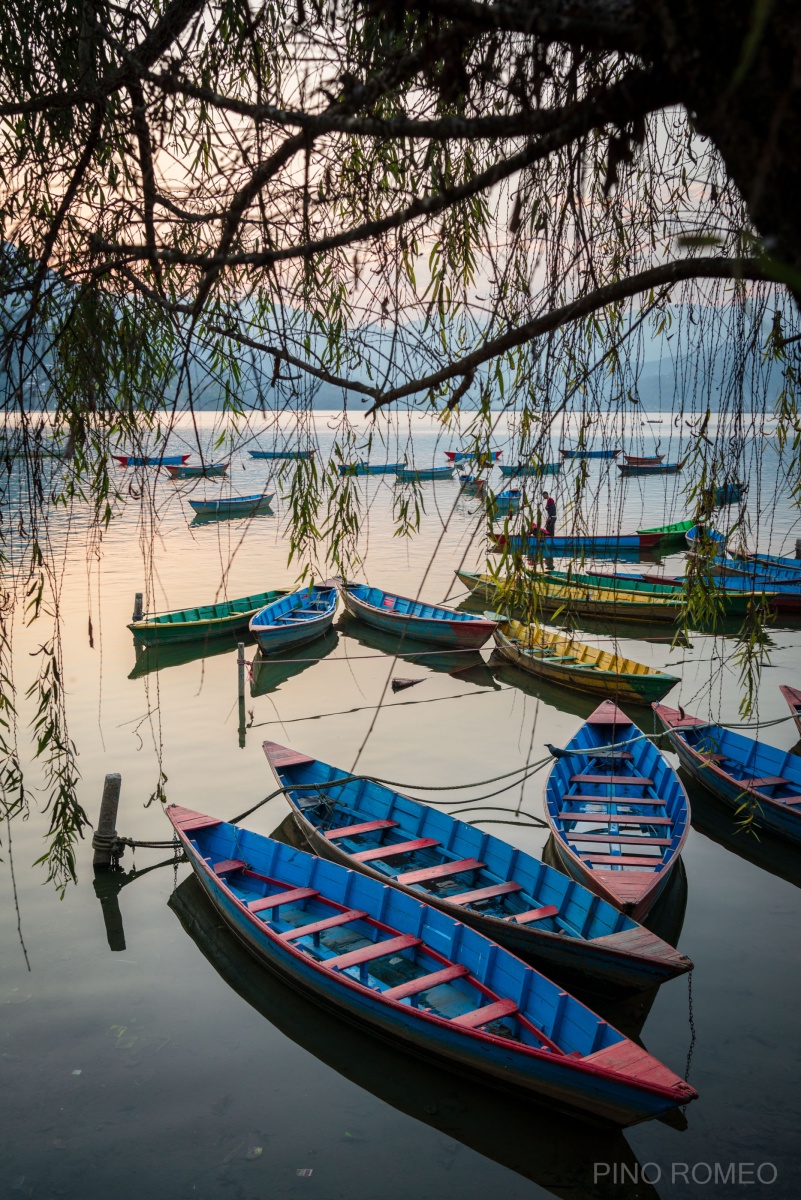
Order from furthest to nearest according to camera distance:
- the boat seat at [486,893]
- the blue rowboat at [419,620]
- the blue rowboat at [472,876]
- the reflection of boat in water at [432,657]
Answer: the blue rowboat at [419,620], the reflection of boat in water at [432,657], the boat seat at [486,893], the blue rowboat at [472,876]

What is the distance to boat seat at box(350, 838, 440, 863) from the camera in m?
7.83

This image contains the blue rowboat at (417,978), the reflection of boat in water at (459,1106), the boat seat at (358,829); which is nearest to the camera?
the blue rowboat at (417,978)

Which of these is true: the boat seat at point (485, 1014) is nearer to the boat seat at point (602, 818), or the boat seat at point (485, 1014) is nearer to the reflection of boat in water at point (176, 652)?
the boat seat at point (602, 818)

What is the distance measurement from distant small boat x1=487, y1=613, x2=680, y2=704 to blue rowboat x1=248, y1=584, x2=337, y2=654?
3.46 metres

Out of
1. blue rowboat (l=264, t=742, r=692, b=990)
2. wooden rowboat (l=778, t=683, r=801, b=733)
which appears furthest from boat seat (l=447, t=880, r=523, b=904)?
wooden rowboat (l=778, t=683, r=801, b=733)

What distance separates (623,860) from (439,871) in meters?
1.53

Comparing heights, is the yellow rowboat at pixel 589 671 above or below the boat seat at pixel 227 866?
above

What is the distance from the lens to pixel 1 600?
10.2 ft

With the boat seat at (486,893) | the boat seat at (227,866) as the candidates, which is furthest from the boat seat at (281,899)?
the boat seat at (486,893)

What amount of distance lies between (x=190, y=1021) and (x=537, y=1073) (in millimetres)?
2684

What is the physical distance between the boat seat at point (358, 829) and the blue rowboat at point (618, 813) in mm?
1503

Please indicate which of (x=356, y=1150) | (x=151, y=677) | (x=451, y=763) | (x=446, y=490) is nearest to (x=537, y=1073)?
(x=356, y=1150)

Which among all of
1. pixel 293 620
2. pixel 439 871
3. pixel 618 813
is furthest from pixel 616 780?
pixel 293 620

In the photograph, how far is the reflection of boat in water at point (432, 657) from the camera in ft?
48.5
